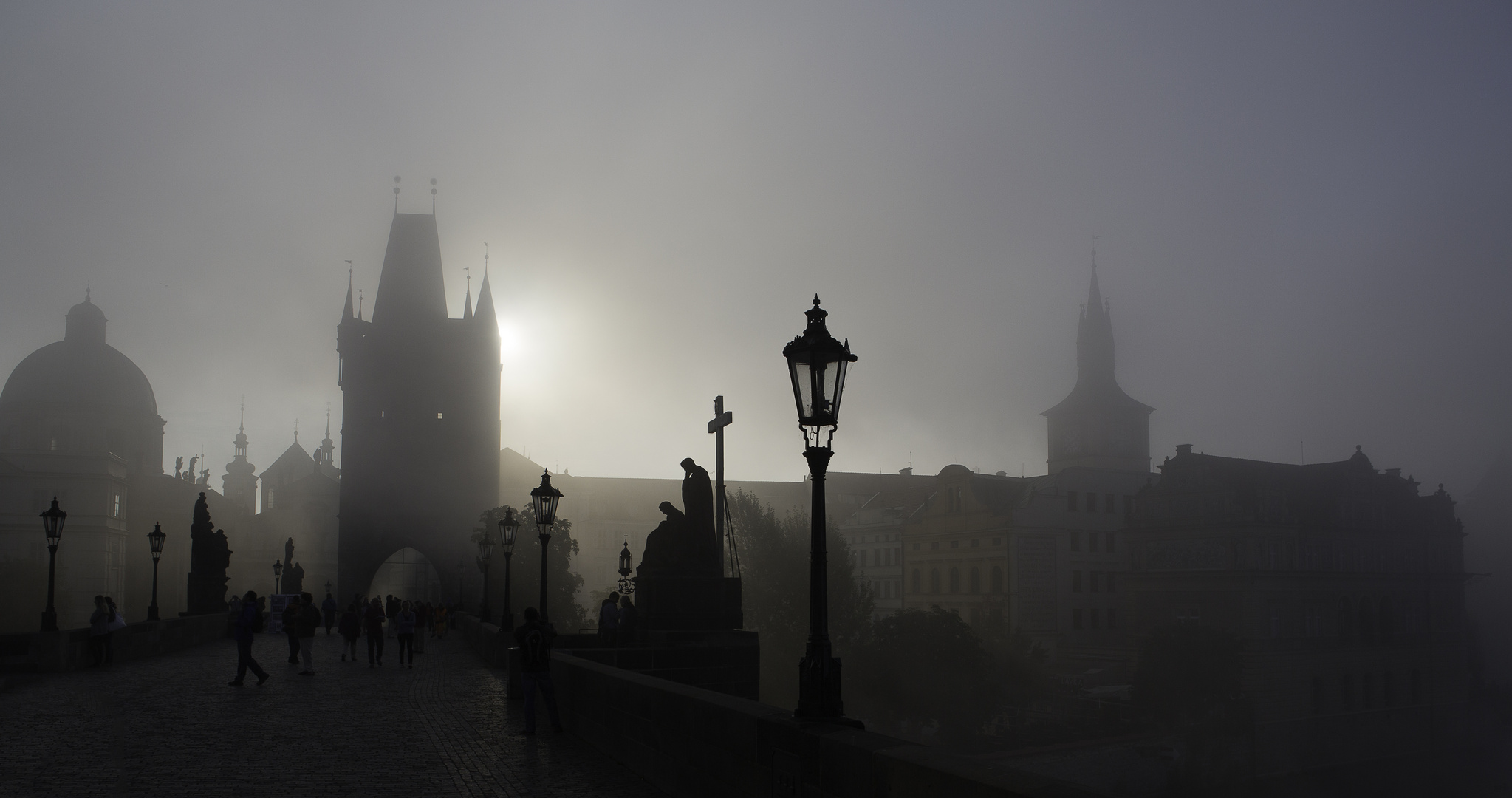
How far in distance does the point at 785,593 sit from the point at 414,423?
24.2 m

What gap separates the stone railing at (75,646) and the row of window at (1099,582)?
195 feet

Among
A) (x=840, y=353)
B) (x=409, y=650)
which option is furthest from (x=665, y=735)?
(x=409, y=650)

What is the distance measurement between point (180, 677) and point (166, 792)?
13151 mm

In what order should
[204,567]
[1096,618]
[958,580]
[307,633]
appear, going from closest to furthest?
[307,633] < [204,567] < [1096,618] < [958,580]

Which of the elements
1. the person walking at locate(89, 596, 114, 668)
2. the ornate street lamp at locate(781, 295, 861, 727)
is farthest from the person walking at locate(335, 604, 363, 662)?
the ornate street lamp at locate(781, 295, 861, 727)

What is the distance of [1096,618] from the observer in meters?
77.4

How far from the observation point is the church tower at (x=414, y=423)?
66.1 m

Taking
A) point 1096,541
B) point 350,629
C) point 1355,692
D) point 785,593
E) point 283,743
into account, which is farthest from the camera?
point 1096,541

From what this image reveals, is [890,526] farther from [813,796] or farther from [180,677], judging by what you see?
[813,796]

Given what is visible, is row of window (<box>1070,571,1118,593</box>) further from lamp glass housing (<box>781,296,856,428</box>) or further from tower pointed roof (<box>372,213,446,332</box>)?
lamp glass housing (<box>781,296,856,428</box>)

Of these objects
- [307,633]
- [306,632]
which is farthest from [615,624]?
[306,632]

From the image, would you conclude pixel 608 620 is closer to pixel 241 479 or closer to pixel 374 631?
pixel 374 631

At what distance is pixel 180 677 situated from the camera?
68.4 feet

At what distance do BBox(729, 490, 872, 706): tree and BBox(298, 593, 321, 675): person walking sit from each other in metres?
26.4
